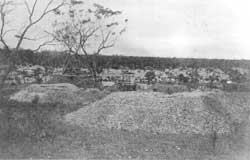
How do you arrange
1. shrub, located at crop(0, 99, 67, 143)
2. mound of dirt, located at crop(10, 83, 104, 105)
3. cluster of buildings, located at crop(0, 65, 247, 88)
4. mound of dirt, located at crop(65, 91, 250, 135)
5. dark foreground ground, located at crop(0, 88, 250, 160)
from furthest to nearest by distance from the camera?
cluster of buildings, located at crop(0, 65, 247, 88)
mound of dirt, located at crop(10, 83, 104, 105)
mound of dirt, located at crop(65, 91, 250, 135)
shrub, located at crop(0, 99, 67, 143)
dark foreground ground, located at crop(0, 88, 250, 160)

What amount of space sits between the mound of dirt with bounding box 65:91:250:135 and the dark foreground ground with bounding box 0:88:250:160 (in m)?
0.45

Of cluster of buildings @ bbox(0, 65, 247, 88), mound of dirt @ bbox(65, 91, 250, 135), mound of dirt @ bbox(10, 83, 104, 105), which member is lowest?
cluster of buildings @ bbox(0, 65, 247, 88)

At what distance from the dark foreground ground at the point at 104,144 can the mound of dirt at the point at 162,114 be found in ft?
1.49

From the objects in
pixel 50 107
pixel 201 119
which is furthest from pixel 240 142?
pixel 50 107

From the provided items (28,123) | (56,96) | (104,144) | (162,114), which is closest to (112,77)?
(56,96)

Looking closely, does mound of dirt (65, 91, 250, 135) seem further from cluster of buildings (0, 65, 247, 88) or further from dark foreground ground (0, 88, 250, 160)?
cluster of buildings (0, 65, 247, 88)

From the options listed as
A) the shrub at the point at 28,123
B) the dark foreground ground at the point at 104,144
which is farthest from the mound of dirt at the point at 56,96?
the dark foreground ground at the point at 104,144

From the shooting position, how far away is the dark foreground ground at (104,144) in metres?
6.71

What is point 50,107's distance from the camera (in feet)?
43.7

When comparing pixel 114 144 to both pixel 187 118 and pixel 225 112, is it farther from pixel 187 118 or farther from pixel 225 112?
pixel 225 112

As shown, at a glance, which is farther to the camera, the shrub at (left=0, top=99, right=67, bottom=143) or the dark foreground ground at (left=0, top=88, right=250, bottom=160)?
the shrub at (left=0, top=99, right=67, bottom=143)

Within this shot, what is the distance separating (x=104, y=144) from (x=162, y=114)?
273cm

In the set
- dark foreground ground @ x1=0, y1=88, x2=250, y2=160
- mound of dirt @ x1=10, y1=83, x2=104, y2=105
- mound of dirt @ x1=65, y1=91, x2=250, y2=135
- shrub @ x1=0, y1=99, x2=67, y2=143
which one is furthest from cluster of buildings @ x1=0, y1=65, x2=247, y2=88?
dark foreground ground @ x1=0, y1=88, x2=250, y2=160

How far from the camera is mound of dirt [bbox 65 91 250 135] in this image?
9.23 m
